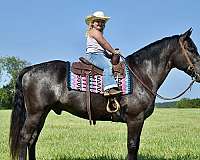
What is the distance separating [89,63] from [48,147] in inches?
184

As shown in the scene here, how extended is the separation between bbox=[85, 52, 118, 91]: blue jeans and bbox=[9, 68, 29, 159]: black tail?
1.42 m

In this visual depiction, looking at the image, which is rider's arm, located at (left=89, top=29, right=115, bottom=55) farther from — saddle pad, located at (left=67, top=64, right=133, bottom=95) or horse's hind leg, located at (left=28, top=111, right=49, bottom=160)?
horse's hind leg, located at (left=28, top=111, right=49, bottom=160)

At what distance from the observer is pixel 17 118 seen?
8070 mm

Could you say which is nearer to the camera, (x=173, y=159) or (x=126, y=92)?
(x=126, y=92)

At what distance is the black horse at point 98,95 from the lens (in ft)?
24.9

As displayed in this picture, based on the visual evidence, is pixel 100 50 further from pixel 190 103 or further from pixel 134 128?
pixel 190 103

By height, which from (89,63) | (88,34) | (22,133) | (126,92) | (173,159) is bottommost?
(173,159)

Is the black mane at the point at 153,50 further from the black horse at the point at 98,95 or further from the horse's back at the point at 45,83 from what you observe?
the horse's back at the point at 45,83

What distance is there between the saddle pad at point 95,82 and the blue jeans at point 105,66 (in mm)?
94

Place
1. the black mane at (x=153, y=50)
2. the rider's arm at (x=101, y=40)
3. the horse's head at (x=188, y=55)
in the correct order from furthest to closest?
the black mane at (x=153, y=50), the horse's head at (x=188, y=55), the rider's arm at (x=101, y=40)

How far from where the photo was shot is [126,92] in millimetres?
7543

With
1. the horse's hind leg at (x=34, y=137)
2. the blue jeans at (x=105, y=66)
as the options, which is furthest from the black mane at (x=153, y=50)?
the horse's hind leg at (x=34, y=137)

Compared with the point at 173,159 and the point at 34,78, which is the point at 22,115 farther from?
the point at 173,159

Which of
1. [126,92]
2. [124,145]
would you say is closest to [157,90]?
[126,92]
